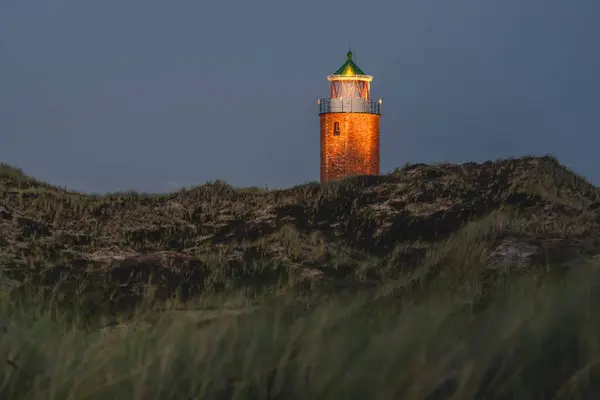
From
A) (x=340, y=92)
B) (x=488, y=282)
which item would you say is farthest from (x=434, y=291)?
(x=340, y=92)

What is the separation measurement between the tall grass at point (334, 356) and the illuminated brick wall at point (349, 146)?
59.8 meters

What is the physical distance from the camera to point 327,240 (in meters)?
12.1

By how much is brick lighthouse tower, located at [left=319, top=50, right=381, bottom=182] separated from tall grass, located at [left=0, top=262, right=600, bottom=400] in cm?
5915

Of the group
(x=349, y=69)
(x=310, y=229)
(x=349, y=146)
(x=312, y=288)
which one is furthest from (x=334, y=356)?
(x=349, y=69)

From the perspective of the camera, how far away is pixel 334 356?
445 cm

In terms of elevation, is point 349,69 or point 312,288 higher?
point 349,69

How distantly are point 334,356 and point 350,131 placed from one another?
6253cm

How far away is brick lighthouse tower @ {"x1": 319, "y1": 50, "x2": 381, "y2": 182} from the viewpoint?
6569cm

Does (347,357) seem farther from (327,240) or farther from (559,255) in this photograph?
(327,240)

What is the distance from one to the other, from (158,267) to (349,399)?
730cm

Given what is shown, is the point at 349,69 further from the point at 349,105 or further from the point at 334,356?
the point at 334,356

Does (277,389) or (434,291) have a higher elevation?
(434,291)

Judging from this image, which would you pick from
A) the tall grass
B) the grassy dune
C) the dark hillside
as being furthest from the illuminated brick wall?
the tall grass

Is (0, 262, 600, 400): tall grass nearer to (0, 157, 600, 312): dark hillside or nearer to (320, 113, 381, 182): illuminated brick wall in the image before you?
(0, 157, 600, 312): dark hillside
